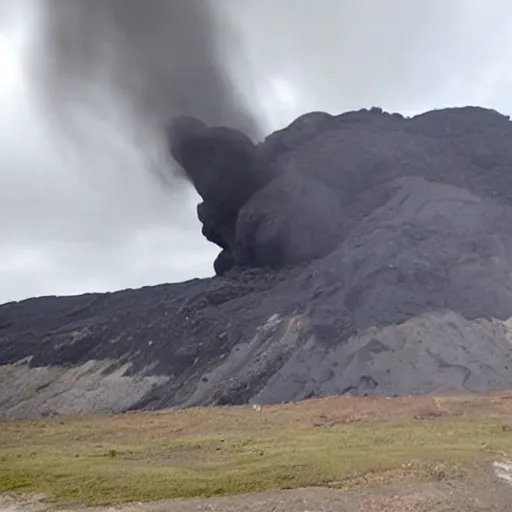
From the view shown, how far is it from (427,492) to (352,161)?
51.5 metres

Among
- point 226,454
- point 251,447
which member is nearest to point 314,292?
point 251,447

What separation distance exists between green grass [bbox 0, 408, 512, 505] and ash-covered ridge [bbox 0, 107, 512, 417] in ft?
32.7

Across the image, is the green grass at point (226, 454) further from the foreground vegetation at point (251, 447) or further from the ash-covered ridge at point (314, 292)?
the ash-covered ridge at point (314, 292)

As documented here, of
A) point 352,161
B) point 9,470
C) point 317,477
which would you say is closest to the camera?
point 317,477

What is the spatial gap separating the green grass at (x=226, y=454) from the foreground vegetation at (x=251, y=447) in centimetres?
4

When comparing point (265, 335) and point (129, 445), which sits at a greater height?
point (265, 335)

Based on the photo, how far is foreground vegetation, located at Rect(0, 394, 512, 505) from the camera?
780 inches

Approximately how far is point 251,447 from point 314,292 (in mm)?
27094

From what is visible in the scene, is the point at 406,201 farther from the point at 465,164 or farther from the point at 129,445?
the point at 129,445

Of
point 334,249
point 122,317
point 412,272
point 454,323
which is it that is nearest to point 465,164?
point 334,249

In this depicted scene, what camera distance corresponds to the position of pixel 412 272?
51.7 metres

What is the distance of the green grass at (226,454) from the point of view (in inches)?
775

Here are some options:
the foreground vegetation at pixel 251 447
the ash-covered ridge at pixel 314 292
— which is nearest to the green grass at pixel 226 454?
the foreground vegetation at pixel 251 447

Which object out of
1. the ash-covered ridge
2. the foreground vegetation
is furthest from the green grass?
the ash-covered ridge
